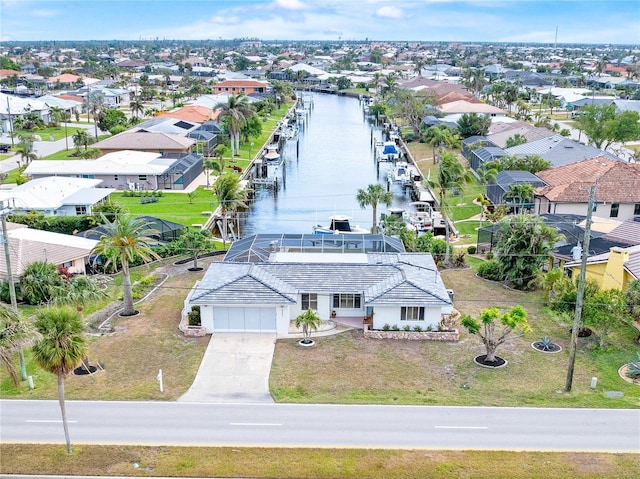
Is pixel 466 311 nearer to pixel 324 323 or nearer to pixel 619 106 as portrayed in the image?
pixel 324 323

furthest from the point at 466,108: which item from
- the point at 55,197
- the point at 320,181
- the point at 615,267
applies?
the point at 615,267

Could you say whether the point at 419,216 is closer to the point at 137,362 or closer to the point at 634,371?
the point at 634,371

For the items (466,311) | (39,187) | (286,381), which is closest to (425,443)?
(286,381)

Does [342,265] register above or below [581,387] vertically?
above

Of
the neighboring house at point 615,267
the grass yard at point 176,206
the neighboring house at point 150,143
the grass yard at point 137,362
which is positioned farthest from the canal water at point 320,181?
the neighboring house at point 615,267

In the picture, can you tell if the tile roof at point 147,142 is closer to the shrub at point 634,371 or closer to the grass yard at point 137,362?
the grass yard at point 137,362

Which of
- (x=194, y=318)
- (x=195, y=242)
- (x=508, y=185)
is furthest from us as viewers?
(x=508, y=185)
